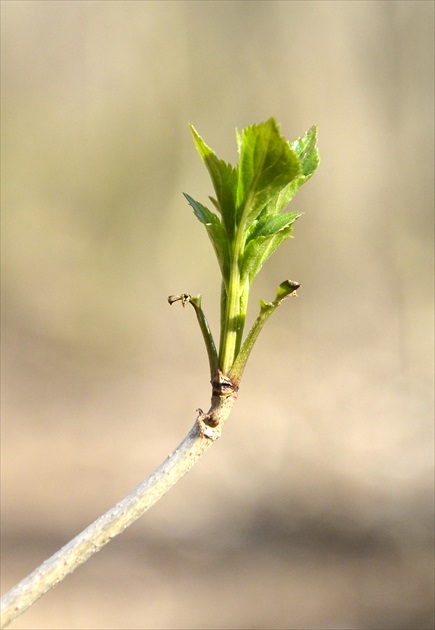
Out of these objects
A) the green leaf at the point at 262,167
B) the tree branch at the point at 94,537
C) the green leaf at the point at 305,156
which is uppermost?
the green leaf at the point at 305,156

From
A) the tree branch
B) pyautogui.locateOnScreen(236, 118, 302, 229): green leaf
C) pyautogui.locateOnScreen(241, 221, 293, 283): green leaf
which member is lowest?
the tree branch

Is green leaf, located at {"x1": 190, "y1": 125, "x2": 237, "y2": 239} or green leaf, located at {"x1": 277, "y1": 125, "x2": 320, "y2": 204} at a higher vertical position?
green leaf, located at {"x1": 277, "y1": 125, "x2": 320, "y2": 204}

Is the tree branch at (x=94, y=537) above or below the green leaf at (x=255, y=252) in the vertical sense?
below
